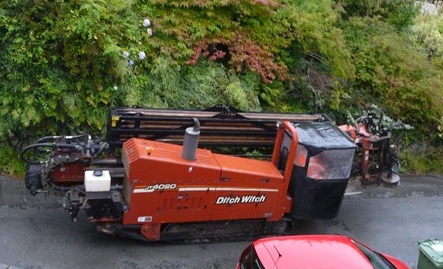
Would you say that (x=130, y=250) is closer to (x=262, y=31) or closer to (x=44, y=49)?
(x=44, y=49)

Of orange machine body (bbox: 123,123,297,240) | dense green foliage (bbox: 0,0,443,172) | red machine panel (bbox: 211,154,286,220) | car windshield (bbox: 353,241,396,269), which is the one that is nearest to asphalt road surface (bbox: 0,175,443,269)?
orange machine body (bbox: 123,123,297,240)

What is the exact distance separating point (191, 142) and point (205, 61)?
3.97 meters

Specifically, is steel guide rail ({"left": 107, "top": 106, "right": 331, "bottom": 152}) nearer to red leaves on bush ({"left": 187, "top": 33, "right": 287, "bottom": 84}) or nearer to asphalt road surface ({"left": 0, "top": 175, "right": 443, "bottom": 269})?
asphalt road surface ({"left": 0, "top": 175, "right": 443, "bottom": 269})

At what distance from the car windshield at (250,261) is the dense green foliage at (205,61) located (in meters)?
4.20

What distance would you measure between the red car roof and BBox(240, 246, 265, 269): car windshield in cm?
6

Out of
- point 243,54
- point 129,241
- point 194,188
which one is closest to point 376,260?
point 194,188

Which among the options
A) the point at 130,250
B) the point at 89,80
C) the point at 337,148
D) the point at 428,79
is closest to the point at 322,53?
the point at 428,79

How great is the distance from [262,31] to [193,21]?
1.62 metres

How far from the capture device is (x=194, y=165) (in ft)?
24.3

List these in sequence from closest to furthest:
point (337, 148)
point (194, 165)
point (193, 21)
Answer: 1. point (194, 165)
2. point (337, 148)
3. point (193, 21)

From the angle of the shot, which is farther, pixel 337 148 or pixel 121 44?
pixel 121 44

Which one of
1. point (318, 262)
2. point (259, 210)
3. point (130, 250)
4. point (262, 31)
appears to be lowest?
point (130, 250)

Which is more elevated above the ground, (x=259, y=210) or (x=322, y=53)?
(x=322, y=53)

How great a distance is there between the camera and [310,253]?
240 inches
